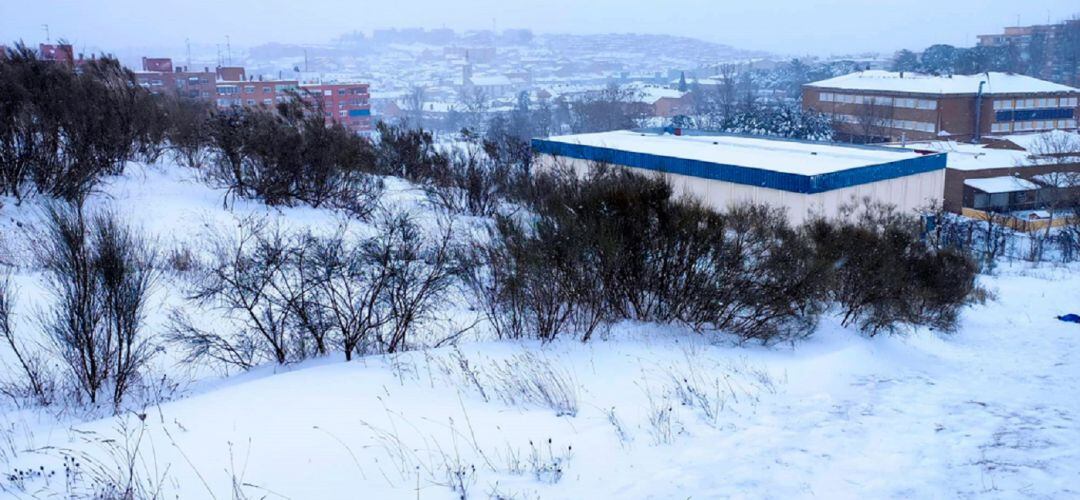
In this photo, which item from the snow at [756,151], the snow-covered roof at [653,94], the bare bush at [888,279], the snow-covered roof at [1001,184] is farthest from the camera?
the snow-covered roof at [653,94]

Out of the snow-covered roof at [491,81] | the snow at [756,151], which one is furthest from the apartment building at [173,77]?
the snow-covered roof at [491,81]

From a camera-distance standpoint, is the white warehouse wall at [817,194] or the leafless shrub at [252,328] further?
the white warehouse wall at [817,194]

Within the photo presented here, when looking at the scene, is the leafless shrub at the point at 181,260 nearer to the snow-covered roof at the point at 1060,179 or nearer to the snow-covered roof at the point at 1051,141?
the snow-covered roof at the point at 1060,179

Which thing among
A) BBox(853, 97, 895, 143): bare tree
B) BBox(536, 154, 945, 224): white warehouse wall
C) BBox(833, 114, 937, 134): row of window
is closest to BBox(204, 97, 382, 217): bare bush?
BBox(536, 154, 945, 224): white warehouse wall

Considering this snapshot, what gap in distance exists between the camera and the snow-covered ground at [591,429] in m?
4.60

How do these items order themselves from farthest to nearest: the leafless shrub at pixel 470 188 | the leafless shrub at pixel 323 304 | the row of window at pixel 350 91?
the row of window at pixel 350 91
the leafless shrub at pixel 470 188
the leafless shrub at pixel 323 304

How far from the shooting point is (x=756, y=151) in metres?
22.4

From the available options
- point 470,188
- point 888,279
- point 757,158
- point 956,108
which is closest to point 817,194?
point 757,158

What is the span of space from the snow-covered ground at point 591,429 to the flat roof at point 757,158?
10190mm

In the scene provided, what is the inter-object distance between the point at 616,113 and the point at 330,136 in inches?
2119

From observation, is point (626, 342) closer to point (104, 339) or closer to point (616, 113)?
point (104, 339)

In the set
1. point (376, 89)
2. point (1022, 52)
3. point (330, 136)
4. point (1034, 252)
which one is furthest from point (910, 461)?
point (376, 89)

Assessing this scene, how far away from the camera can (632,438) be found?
5289 millimetres

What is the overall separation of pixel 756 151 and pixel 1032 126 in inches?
1757
